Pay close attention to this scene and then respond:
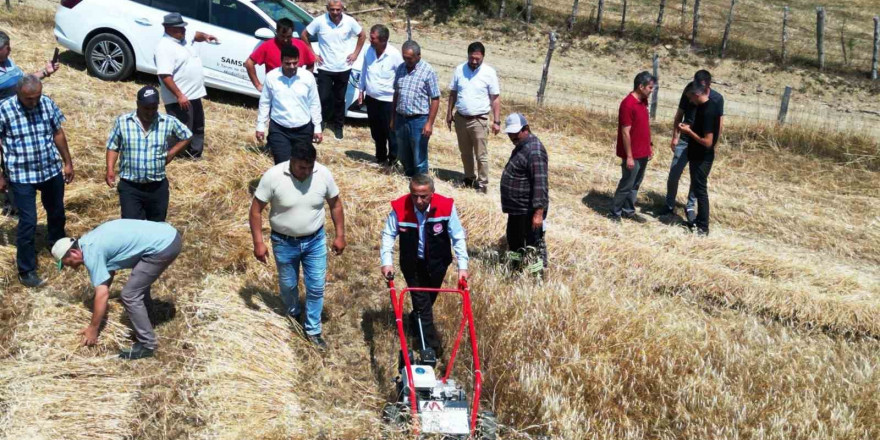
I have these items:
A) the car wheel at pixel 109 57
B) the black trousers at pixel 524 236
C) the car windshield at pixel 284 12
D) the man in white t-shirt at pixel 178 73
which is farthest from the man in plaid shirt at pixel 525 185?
the car wheel at pixel 109 57

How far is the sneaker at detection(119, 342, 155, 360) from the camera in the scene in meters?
6.02

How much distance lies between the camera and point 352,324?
23.0 feet

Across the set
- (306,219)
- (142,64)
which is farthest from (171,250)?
(142,64)

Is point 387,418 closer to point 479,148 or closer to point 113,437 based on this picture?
point 113,437

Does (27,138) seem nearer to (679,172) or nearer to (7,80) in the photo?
(7,80)

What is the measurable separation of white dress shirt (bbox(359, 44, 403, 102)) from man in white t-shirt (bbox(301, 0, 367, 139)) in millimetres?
595

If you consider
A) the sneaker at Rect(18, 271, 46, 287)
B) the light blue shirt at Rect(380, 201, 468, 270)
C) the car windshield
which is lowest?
the sneaker at Rect(18, 271, 46, 287)

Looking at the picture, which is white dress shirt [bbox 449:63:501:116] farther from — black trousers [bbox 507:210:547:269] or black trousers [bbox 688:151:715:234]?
black trousers [bbox 688:151:715:234]

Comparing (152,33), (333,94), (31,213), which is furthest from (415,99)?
(152,33)

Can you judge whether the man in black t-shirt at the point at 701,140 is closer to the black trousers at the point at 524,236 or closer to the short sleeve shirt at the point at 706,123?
the short sleeve shirt at the point at 706,123

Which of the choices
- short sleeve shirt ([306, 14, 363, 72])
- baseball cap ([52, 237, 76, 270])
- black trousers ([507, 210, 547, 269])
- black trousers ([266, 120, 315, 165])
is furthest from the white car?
baseball cap ([52, 237, 76, 270])

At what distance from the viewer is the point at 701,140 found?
9.31 metres

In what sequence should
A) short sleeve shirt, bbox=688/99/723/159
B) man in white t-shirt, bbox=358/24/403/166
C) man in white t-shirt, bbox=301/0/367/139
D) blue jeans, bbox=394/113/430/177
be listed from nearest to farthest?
blue jeans, bbox=394/113/430/177 → short sleeve shirt, bbox=688/99/723/159 → man in white t-shirt, bbox=358/24/403/166 → man in white t-shirt, bbox=301/0/367/139

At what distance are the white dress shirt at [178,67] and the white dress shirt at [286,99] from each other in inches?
44.1
